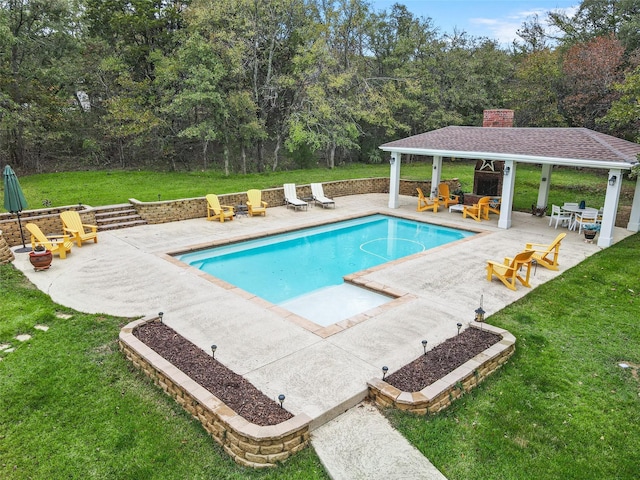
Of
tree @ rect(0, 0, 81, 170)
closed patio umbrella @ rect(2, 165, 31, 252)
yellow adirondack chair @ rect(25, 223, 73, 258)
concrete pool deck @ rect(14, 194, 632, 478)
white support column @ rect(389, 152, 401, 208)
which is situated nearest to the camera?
concrete pool deck @ rect(14, 194, 632, 478)

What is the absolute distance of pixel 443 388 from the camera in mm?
4953

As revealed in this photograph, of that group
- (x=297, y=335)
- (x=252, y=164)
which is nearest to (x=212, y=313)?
(x=297, y=335)

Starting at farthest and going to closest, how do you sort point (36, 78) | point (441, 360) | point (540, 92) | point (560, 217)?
1. point (540, 92)
2. point (36, 78)
3. point (560, 217)
4. point (441, 360)

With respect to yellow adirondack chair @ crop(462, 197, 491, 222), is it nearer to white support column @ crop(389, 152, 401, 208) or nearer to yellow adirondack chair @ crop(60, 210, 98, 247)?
white support column @ crop(389, 152, 401, 208)

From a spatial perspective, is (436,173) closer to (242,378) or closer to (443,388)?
(443,388)

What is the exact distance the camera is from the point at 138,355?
5625mm

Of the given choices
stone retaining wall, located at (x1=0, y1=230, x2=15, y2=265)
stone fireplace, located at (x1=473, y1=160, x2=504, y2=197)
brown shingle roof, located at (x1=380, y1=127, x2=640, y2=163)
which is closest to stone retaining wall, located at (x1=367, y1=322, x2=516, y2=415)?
brown shingle roof, located at (x1=380, y1=127, x2=640, y2=163)

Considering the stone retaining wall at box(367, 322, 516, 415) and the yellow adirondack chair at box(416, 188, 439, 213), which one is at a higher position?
the yellow adirondack chair at box(416, 188, 439, 213)

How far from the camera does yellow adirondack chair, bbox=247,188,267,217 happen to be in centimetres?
1478

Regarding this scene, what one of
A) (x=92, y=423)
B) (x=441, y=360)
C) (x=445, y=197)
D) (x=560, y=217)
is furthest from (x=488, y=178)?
(x=92, y=423)

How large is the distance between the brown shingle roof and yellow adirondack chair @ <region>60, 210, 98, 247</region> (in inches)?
406

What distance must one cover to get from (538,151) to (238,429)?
11.9 meters

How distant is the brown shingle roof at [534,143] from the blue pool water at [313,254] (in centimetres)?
285

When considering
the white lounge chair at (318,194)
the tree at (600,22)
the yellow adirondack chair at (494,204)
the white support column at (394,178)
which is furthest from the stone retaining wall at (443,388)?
the tree at (600,22)
